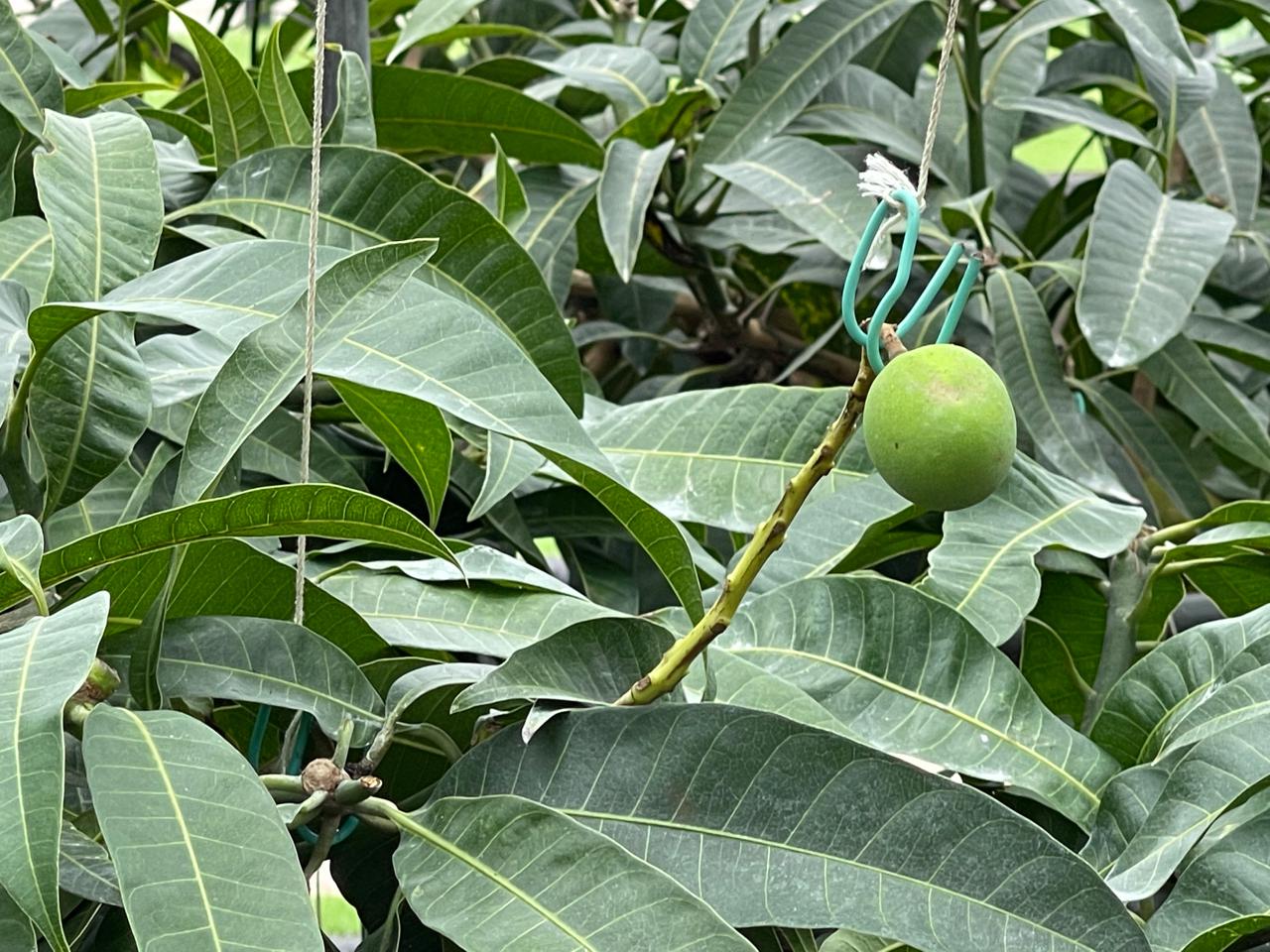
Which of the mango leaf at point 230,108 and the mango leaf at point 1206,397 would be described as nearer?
the mango leaf at point 230,108

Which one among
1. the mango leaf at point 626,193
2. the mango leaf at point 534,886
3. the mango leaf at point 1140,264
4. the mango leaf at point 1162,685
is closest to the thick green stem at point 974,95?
the mango leaf at point 1140,264

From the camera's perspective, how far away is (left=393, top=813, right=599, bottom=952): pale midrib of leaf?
1.40 feet

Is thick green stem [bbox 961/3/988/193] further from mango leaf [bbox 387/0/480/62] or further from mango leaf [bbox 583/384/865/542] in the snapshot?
mango leaf [bbox 583/384/865/542]

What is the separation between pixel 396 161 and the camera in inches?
29.0

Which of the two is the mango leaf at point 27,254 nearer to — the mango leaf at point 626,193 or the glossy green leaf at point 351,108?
the glossy green leaf at point 351,108

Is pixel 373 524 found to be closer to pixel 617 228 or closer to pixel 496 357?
pixel 496 357

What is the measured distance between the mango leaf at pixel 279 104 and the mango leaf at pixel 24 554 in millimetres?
409

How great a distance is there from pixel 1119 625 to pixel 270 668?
405mm

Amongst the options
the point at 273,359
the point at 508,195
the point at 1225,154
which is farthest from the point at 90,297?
the point at 1225,154

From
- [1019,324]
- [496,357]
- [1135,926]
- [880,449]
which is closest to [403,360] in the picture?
[496,357]

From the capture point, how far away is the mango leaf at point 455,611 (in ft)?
1.90

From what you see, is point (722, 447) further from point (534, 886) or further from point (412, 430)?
point (534, 886)

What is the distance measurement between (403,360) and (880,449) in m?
0.19

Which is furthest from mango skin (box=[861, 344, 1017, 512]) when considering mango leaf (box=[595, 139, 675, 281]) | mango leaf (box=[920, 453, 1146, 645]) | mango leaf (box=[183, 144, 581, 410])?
mango leaf (box=[595, 139, 675, 281])
